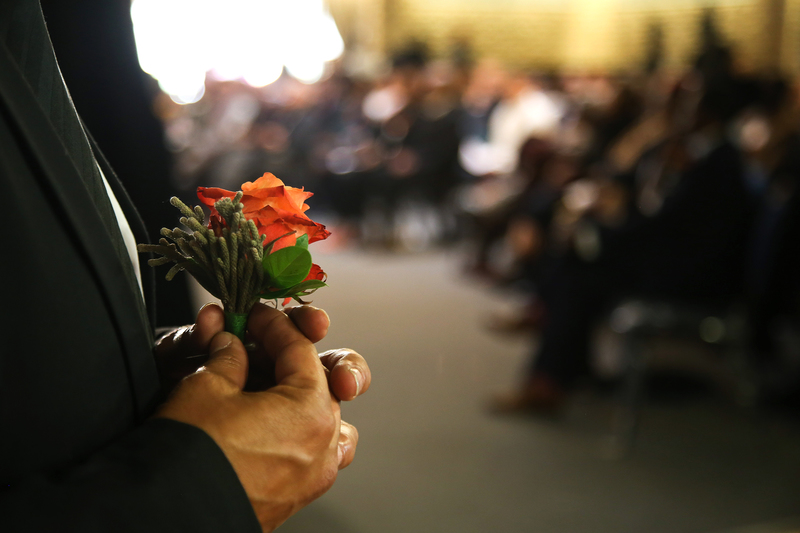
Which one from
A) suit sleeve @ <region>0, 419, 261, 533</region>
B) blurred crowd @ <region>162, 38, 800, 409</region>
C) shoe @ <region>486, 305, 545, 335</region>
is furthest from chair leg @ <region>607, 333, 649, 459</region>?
suit sleeve @ <region>0, 419, 261, 533</region>

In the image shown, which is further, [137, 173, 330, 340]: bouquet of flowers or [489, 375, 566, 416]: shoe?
[489, 375, 566, 416]: shoe

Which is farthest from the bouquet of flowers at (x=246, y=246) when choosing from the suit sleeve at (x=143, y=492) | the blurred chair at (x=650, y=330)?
the blurred chair at (x=650, y=330)

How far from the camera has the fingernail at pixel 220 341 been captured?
18.5 inches

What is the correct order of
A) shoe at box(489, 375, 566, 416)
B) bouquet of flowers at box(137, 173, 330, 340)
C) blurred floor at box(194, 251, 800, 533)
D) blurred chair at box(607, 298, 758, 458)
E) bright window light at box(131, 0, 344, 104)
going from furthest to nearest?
Answer: shoe at box(489, 375, 566, 416) < blurred chair at box(607, 298, 758, 458) < blurred floor at box(194, 251, 800, 533) < bright window light at box(131, 0, 344, 104) < bouquet of flowers at box(137, 173, 330, 340)

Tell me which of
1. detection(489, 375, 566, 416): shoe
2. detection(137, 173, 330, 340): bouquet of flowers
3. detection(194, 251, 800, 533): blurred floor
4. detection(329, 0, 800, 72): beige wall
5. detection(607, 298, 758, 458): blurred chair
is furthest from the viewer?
detection(329, 0, 800, 72): beige wall

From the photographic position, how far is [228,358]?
0.46m

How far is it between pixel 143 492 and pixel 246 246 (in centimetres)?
18

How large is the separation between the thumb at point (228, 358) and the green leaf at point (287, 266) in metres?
0.05

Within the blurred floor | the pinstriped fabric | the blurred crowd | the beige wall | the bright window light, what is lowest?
the blurred floor

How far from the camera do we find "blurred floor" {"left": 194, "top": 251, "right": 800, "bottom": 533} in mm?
1620

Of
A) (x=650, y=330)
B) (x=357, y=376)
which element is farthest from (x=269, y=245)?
(x=650, y=330)

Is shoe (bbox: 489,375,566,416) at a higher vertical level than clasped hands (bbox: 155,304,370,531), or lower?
lower

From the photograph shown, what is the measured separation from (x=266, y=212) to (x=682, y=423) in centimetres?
208

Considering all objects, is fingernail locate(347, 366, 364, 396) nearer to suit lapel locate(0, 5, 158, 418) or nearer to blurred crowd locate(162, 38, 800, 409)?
suit lapel locate(0, 5, 158, 418)
